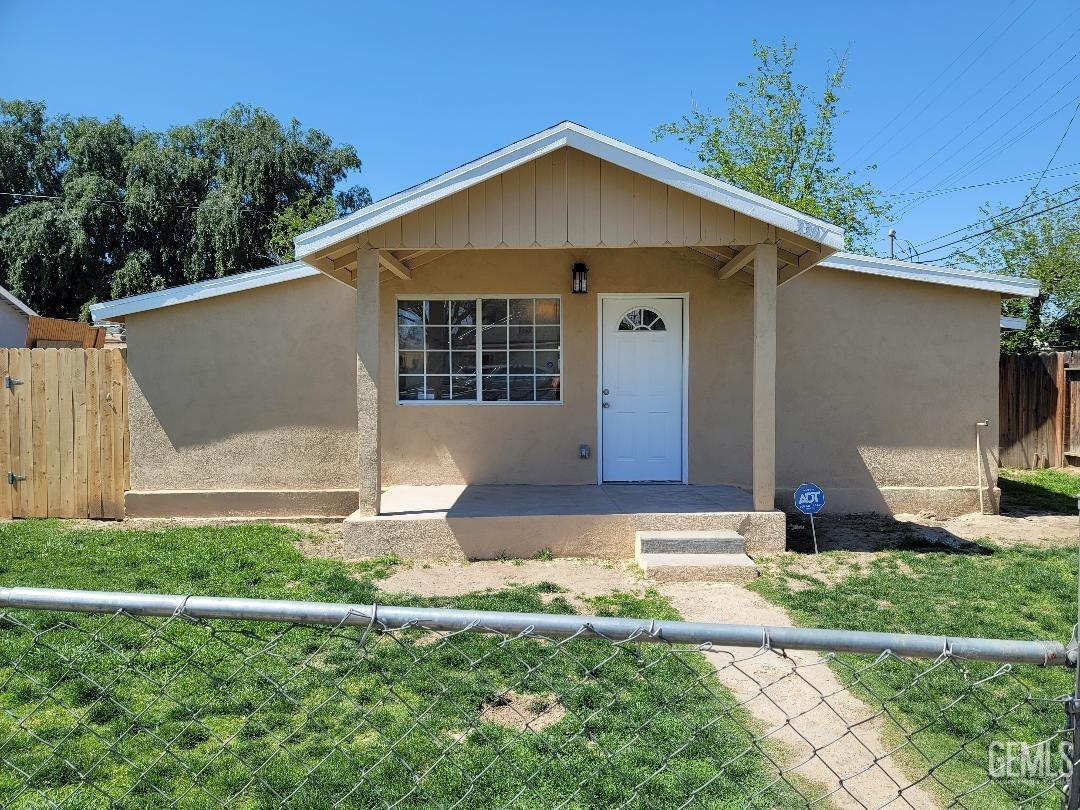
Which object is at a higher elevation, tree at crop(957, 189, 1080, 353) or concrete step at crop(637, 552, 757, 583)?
tree at crop(957, 189, 1080, 353)

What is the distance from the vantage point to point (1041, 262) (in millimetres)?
18828

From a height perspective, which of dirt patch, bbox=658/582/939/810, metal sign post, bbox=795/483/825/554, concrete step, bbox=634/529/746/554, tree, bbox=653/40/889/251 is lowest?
dirt patch, bbox=658/582/939/810

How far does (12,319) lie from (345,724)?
16952mm

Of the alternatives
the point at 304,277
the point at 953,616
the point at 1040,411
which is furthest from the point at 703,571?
the point at 1040,411

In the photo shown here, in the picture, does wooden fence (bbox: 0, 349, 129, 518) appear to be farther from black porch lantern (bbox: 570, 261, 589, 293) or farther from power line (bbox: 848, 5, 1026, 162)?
power line (bbox: 848, 5, 1026, 162)

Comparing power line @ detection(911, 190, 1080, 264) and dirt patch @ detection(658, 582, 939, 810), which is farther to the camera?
power line @ detection(911, 190, 1080, 264)

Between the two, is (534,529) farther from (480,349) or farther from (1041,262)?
(1041,262)

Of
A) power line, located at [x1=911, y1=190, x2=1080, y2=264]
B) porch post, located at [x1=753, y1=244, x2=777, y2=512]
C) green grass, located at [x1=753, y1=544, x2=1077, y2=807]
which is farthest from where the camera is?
power line, located at [x1=911, y1=190, x2=1080, y2=264]

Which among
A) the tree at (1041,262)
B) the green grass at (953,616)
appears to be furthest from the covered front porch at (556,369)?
the tree at (1041,262)

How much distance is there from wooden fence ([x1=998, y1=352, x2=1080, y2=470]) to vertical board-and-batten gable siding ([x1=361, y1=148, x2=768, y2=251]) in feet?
26.9

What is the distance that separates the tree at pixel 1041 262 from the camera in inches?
687

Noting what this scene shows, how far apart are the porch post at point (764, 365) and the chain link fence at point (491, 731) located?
9.28 feet

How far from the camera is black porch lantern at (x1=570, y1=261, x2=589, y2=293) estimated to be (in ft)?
29.2

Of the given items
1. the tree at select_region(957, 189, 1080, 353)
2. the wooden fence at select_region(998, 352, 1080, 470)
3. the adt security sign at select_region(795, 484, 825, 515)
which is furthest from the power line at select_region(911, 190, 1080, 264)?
the adt security sign at select_region(795, 484, 825, 515)
